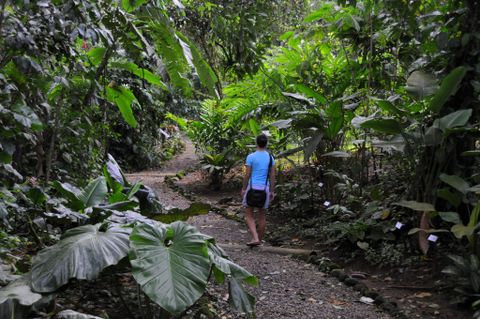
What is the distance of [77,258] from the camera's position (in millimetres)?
2541

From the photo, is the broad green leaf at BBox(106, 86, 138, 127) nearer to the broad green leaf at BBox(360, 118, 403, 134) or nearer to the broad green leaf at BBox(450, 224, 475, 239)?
the broad green leaf at BBox(360, 118, 403, 134)

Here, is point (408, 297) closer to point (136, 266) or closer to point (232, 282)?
point (232, 282)

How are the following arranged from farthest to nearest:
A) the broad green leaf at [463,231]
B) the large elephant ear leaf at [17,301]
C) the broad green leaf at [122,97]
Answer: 1. the broad green leaf at [122,97]
2. the broad green leaf at [463,231]
3. the large elephant ear leaf at [17,301]

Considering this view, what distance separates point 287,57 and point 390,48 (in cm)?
167

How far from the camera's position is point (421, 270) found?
14.3ft

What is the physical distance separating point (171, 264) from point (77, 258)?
0.52m

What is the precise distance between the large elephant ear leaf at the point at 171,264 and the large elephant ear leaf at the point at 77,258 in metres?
0.12

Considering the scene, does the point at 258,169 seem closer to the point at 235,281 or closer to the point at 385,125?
the point at 385,125

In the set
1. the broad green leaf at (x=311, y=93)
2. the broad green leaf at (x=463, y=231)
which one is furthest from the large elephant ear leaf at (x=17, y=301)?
the broad green leaf at (x=311, y=93)

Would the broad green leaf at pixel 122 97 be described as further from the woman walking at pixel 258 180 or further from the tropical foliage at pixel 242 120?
the woman walking at pixel 258 180

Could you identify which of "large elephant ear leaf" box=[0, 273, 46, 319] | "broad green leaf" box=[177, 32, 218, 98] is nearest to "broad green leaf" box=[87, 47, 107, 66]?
"broad green leaf" box=[177, 32, 218, 98]

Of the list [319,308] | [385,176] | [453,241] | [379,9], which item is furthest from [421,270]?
[379,9]

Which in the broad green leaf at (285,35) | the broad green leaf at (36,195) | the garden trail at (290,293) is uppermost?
the broad green leaf at (285,35)

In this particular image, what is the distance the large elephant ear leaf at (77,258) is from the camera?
2.44m
